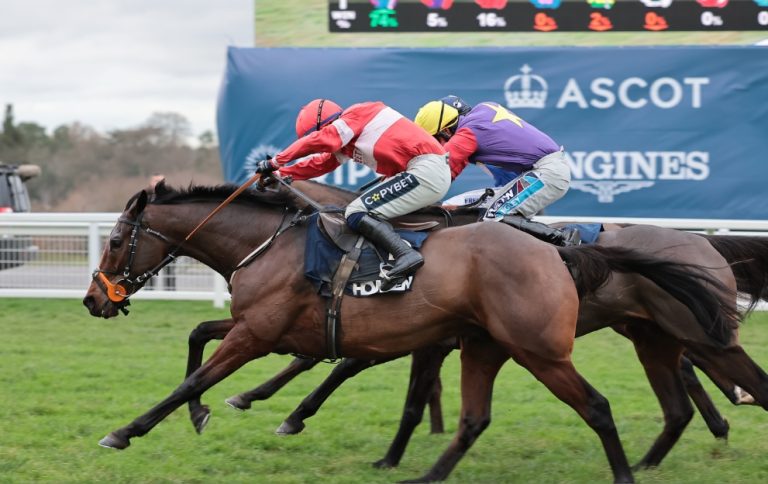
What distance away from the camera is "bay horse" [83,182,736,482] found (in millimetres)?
4629

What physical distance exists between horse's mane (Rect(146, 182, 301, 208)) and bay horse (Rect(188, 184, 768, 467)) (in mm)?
440

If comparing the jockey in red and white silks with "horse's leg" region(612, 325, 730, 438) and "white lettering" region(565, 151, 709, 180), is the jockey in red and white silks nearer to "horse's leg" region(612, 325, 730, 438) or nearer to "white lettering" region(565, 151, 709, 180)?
"horse's leg" region(612, 325, 730, 438)

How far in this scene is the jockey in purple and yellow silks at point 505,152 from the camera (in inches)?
219

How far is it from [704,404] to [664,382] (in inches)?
20.1

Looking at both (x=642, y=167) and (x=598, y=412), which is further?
(x=642, y=167)

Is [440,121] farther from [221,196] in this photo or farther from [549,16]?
[549,16]

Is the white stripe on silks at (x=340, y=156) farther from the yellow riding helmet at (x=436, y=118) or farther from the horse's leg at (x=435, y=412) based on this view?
the horse's leg at (x=435, y=412)

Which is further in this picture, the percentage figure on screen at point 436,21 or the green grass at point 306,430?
the percentage figure on screen at point 436,21

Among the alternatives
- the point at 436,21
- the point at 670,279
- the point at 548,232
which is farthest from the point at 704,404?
the point at 436,21

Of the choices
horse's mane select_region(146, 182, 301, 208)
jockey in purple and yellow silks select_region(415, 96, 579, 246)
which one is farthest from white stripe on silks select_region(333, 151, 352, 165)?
jockey in purple and yellow silks select_region(415, 96, 579, 246)

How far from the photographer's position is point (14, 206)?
13266mm

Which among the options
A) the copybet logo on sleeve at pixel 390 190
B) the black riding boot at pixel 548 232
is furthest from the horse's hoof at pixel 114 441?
the black riding boot at pixel 548 232

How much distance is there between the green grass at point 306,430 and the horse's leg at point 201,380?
10.4 inches

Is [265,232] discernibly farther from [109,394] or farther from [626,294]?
[109,394]
